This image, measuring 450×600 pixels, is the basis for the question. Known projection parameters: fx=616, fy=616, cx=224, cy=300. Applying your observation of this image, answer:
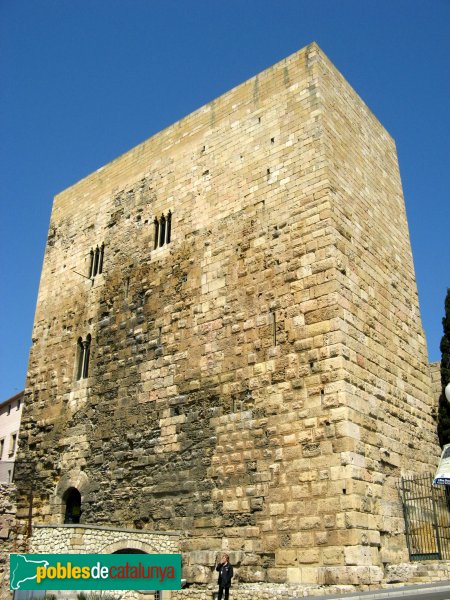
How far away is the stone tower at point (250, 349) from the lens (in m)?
8.51

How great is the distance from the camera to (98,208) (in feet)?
46.8

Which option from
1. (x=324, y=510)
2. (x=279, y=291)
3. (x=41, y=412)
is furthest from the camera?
(x=41, y=412)

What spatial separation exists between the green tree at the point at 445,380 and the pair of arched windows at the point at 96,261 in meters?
7.45

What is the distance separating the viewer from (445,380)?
12.0 metres

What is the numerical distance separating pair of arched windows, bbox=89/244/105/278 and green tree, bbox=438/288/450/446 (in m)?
7.45

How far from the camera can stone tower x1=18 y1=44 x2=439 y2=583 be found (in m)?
8.51

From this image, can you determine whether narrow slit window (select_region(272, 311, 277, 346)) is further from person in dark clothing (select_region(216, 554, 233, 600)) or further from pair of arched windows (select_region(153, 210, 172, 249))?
pair of arched windows (select_region(153, 210, 172, 249))

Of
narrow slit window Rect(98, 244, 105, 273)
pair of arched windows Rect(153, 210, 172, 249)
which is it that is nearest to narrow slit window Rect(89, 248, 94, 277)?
narrow slit window Rect(98, 244, 105, 273)

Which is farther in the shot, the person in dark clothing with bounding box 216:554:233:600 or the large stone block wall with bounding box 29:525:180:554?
the large stone block wall with bounding box 29:525:180:554

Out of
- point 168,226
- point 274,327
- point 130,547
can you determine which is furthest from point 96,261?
point 130,547

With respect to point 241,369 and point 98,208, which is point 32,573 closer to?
point 241,369

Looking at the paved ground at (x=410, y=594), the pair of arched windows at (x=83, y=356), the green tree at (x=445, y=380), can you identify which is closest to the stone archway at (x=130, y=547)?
the paved ground at (x=410, y=594)

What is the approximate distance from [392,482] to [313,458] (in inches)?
58.0

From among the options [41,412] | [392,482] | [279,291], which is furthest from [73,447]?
[392,482]
